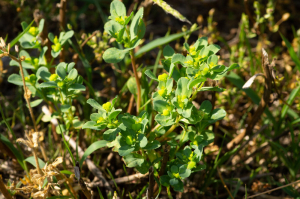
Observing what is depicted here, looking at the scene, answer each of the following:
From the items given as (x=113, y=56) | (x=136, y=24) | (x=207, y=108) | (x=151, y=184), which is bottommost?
(x=151, y=184)

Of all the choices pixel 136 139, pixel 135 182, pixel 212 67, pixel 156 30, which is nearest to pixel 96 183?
pixel 135 182

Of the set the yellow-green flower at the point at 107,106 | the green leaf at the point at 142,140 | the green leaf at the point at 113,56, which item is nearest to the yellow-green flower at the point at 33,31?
the green leaf at the point at 113,56

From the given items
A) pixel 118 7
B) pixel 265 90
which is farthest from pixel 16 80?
pixel 265 90

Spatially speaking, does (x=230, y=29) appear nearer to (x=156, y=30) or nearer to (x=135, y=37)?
(x=156, y=30)

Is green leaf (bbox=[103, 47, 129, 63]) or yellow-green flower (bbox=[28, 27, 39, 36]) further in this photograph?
yellow-green flower (bbox=[28, 27, 39, 36])

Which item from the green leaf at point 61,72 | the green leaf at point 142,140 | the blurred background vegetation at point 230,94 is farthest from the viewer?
the blurred background vegetation at point 230,94

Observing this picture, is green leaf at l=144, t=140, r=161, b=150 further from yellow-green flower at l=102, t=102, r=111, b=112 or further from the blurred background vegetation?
the blurred background vegetation

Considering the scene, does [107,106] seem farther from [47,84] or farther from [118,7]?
[118,7]

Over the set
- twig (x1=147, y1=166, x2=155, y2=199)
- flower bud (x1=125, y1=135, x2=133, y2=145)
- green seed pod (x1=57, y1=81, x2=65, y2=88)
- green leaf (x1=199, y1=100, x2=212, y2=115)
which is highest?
green seed pod (x1=57, y1=81, x2=65, y2=88)

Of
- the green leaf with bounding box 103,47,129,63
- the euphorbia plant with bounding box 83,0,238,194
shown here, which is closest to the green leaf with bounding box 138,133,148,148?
the euphorbia plant with bounding box 83,0,238,194

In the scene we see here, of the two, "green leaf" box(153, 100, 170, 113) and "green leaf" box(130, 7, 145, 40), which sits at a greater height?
"green leaf" box(130, 7, 145, 40)

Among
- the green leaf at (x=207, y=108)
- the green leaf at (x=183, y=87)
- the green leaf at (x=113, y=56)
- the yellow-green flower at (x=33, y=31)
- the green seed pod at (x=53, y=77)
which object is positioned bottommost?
the green leaf at (x=207, y=108)

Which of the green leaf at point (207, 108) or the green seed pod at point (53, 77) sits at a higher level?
the green seed pod at point (53, 77)

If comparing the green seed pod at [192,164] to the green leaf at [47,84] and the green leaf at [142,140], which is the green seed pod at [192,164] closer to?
the green leaf at [142,140]
